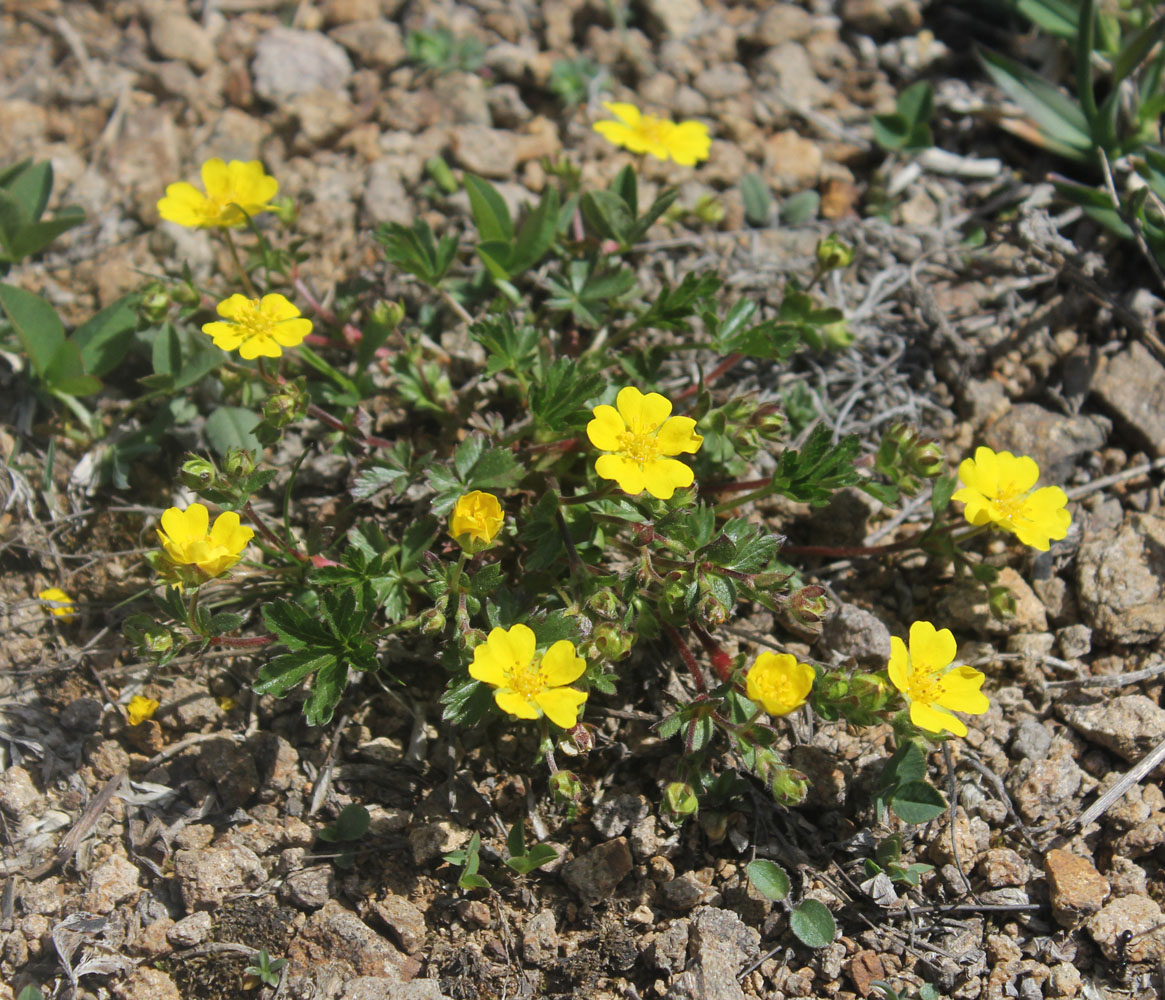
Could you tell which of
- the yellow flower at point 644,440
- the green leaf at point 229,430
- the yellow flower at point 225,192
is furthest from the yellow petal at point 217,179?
the yellow flower at point 644,440

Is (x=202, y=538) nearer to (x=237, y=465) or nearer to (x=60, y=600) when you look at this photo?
(x=237, y=465)

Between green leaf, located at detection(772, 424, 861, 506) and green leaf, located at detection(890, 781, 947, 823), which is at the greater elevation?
green leaf, located at detection(772, 424, 861, 506)

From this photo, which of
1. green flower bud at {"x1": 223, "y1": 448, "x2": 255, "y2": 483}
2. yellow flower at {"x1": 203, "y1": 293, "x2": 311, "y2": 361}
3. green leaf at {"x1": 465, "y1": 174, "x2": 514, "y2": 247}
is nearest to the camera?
green flower bud at {"x1": 223, "y1": 448, "x2": 255, "y2": 483}

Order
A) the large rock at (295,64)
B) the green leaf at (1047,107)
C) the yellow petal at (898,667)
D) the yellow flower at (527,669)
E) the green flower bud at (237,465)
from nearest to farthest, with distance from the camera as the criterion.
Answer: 1. the yellow flower at (527,669)
2. the yellow petal at (898,667)
3. the green flower bud at (237,465)
4. the green leaf at (1047,107)
5. the large rock at (295,64)

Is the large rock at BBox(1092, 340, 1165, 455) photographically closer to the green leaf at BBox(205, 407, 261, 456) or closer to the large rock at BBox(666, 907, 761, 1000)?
the large rock at BBox(666, 907, 761, 1000)

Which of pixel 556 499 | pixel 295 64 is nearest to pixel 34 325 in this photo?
pixel 295 64

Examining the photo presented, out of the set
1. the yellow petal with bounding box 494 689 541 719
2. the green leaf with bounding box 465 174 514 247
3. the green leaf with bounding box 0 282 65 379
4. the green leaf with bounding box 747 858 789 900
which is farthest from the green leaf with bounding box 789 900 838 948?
the green leaf with bounding box 0 282 65 379

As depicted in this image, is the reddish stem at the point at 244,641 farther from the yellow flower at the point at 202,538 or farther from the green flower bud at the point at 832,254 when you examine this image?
the green flower bud at the point at 832,254
